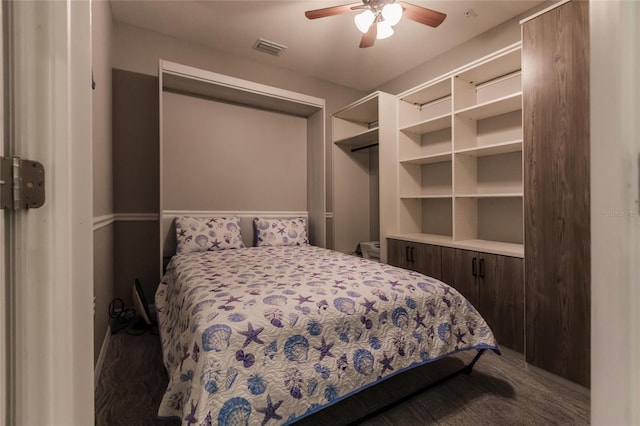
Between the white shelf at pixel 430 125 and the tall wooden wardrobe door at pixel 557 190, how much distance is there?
0.81 metres

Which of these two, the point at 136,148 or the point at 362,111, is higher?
the point at 362,111

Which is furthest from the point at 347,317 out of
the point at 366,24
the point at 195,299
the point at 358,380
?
the point at 366,24

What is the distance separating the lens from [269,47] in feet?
9.75

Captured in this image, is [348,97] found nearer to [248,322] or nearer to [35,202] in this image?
[248,322]

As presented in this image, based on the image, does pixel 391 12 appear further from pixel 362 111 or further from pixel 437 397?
pixel 437 397

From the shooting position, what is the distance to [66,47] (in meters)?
0.55

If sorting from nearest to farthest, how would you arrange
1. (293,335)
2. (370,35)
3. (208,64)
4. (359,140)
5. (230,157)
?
(293,335)
(370,35)
(208,64)
(230,157)
(359,140)

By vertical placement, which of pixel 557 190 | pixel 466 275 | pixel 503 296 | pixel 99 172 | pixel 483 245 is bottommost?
pixel 503 296

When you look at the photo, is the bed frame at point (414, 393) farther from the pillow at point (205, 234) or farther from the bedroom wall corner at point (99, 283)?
the pillow at point (205, 234)

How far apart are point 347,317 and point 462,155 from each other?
6.57 ft

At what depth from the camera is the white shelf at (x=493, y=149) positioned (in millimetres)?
2209

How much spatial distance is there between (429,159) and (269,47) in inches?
80.3

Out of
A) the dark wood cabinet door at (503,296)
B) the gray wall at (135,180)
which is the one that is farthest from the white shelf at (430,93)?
the gray wall at (135,180)

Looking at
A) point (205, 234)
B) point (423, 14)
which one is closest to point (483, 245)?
point (423, 14)
